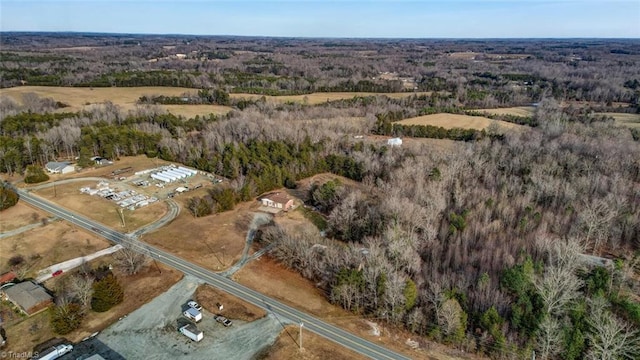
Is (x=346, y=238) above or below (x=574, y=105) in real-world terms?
below

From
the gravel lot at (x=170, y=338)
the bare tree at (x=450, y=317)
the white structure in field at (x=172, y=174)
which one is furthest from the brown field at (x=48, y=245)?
the bare tree at (x=450, y=317)

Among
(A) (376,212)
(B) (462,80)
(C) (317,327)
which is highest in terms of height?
(B) (462,80)

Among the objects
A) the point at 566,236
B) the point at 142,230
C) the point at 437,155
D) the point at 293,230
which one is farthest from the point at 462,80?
the point at 142,230

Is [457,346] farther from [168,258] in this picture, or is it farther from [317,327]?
[168,258]

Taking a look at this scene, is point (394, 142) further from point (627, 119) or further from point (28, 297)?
point (28, 297)

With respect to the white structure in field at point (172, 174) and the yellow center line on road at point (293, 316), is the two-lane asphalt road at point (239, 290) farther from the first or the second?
the white structure in field at point (172, 174)

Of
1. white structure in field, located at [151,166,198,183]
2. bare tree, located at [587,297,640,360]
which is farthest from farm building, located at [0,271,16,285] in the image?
bare tree, located at [587,297,640,360]
